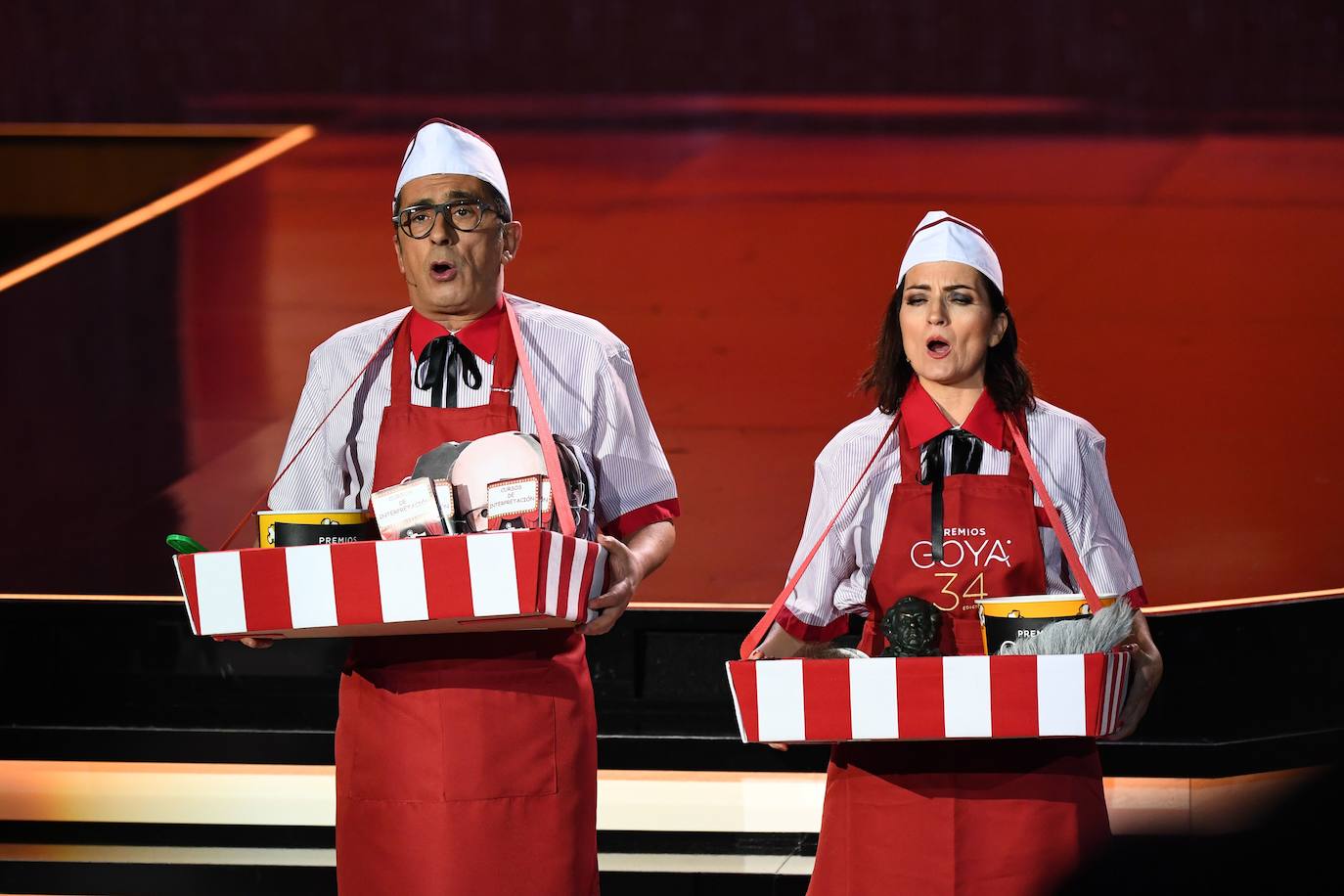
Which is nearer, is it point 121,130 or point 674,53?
point 674,53

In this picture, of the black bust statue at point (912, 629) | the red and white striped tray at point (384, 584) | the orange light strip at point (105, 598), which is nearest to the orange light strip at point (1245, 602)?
the black bust statue at point (912, 629)

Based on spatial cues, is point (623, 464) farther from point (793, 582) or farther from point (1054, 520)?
point (1054, 520)

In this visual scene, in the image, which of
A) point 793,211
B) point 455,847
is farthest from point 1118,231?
point 455,847

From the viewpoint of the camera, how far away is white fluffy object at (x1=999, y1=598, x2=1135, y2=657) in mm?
1852

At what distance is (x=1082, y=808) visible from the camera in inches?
79.8

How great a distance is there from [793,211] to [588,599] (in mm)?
2611

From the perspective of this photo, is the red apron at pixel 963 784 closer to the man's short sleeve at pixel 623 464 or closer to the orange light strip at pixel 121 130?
the man's short sleeve at pixel 623 464

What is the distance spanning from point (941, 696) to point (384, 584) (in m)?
0.66

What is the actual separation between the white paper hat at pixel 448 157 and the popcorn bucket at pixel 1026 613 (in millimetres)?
924

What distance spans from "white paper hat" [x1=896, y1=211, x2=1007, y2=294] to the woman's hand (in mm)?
534

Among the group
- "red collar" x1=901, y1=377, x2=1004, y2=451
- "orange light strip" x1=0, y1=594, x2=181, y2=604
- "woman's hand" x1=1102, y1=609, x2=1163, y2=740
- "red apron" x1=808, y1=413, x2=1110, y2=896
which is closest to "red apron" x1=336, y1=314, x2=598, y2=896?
"red apron" x1=808, y1=413, x2=1110, y2=896

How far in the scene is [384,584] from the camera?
6.09ft

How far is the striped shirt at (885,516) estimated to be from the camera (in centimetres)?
218

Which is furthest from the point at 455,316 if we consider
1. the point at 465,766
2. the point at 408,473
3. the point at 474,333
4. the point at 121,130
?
the point at 121,130
